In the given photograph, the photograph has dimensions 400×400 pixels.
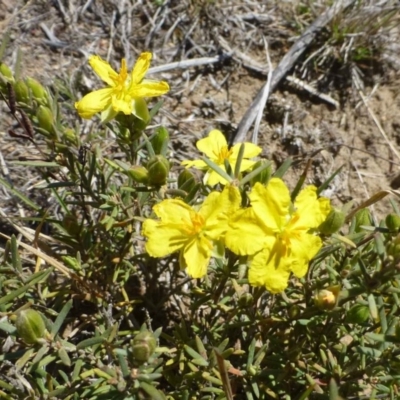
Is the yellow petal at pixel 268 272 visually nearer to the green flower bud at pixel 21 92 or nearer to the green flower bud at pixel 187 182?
the green flower bud at pixel 187 182

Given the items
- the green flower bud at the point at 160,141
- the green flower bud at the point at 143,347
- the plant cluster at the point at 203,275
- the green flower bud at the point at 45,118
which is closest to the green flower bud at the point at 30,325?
the plant cluster at the point at 203,275

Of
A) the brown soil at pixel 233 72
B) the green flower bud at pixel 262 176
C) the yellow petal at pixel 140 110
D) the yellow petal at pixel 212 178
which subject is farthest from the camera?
the brown soil at pixel 233 72

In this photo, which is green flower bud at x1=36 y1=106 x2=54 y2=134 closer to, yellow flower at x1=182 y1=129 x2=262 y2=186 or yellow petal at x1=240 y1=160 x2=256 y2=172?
yellow flower at x1=182 y1=129 x2=262 y2=186

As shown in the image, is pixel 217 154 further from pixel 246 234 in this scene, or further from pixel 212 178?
pixel 246 234

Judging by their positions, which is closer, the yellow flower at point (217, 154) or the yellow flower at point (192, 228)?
the yellow flower at point (192, 228)

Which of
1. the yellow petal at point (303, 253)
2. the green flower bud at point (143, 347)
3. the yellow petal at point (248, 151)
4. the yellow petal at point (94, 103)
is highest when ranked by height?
the yellow petal at point (94, 103)
